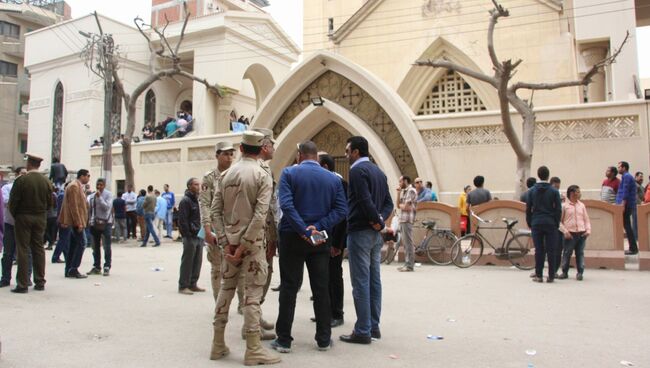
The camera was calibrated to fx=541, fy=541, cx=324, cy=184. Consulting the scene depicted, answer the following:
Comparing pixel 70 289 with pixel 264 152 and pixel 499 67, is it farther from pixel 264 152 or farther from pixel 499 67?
pixel 499 67

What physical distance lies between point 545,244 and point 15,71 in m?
46.5

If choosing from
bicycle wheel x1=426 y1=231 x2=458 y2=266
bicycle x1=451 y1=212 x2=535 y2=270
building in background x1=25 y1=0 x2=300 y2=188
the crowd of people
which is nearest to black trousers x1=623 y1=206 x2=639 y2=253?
bicycle x1=451 y1=212 x2=535 y2=270

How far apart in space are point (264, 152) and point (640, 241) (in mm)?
8260

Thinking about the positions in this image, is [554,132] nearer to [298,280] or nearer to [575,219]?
[575,219]

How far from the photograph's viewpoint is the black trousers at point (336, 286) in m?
5.77

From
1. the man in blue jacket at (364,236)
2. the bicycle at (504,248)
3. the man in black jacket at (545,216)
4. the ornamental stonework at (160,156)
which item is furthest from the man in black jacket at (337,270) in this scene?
the ornamental stonework at (160,156)

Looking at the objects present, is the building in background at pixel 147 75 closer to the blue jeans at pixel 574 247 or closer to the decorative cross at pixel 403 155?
the decorative cross at pixel 403 155

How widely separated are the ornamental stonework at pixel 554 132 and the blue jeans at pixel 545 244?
23.8 feet

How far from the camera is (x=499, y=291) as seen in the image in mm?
7867

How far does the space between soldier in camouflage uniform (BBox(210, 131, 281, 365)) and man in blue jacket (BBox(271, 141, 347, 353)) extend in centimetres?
24

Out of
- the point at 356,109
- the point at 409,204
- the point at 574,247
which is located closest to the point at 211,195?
the point at 409,204

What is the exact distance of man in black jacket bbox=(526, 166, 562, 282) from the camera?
8.45m

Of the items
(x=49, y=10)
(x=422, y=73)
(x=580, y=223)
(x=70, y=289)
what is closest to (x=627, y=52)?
(x=422, y=73)

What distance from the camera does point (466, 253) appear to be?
432 inches
